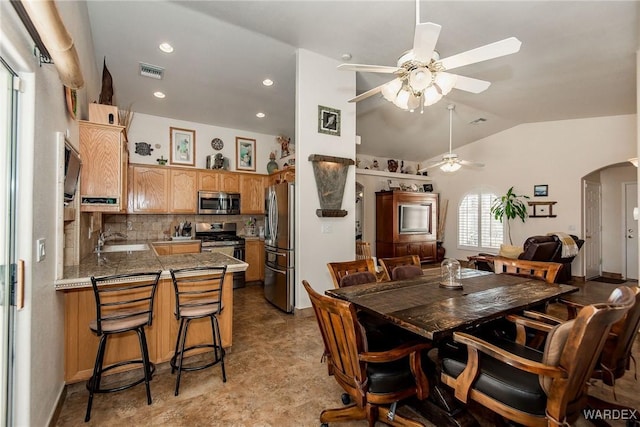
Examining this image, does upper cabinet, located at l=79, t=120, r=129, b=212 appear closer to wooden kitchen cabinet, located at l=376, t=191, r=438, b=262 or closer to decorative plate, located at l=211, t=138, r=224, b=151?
decorative plate, located at l=211, t=138, r=224, b=151

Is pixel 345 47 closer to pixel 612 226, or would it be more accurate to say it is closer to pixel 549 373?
pixel 549 373

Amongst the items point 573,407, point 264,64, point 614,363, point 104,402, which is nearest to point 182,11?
point 264,64

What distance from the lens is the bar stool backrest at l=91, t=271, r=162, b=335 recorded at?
2014 millimetres

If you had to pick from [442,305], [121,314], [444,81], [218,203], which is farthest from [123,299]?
[218,203]

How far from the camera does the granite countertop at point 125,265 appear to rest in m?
2.10

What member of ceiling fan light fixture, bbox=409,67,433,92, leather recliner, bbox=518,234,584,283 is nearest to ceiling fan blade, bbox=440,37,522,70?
ceiling fan light fixture, bbox=409,67,433,92

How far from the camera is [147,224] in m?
5.41

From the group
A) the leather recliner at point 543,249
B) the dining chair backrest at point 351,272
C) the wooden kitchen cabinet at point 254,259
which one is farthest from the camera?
the wooden kitchen cabinet at point 254,259

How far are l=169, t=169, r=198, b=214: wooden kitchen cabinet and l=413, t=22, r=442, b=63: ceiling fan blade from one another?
4586 mm

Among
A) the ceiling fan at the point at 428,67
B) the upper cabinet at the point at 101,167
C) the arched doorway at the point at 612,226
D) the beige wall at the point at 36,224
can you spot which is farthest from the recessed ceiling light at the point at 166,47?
the arched doorway at the point at 612,226

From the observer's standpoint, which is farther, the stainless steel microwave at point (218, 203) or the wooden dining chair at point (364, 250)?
the stainless steel microwave at point (218, 203)

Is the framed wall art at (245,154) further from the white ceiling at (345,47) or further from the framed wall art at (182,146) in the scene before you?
the framed wall art at (182,146)

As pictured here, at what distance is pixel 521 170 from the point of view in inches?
265

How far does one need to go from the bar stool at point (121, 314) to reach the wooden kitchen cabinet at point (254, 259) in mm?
3204
